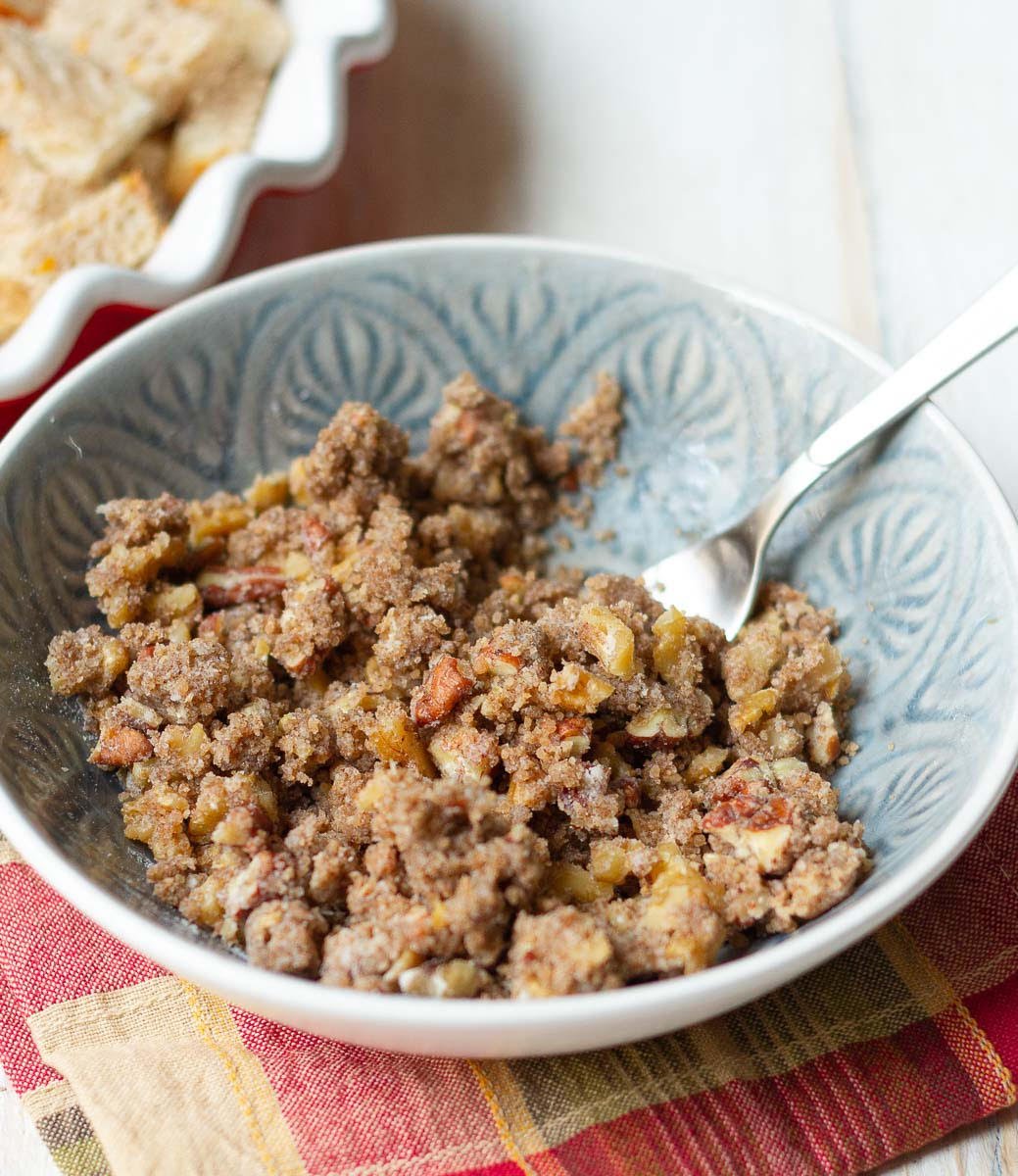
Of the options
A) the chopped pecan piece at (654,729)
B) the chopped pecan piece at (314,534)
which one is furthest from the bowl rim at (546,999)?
the chopped pecan piece at (314,534)

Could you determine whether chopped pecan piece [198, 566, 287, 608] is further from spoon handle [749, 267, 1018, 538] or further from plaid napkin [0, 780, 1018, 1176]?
spoon handle [749, 267, 1018, 538]

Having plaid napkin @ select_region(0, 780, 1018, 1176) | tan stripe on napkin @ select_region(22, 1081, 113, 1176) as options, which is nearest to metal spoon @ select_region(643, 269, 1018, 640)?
plaid napkin @ select_region(0, 780, 1018, 1176)

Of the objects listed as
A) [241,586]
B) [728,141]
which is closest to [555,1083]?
[241,586]

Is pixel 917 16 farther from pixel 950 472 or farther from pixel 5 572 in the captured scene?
pixel 5 572

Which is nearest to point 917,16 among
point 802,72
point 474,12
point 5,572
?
point 802,72

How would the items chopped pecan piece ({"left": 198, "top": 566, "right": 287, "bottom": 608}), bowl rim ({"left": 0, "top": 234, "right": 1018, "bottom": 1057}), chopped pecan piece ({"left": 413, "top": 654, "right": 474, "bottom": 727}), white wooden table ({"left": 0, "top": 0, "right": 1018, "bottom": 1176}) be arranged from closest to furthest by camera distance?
1. bowl rim ({"left": 0, "top": 234, "right": 1018, "bottom": 1057})
2. chopped pecan piece ({"left": 413, "top": 654, "right": 474, "bottom": 727})
3. chopped pecan piece ({"left": 198, "top": 566, "right": 287, "bottom": 608})
4. white wooden table ({"left": 0, "top": 0, "right": 1018, "bottom": 1176})
